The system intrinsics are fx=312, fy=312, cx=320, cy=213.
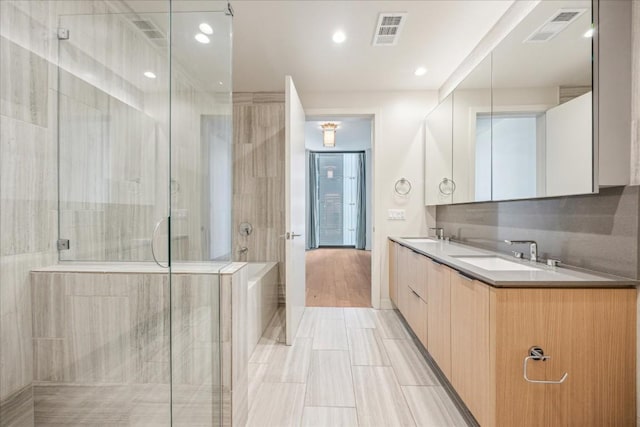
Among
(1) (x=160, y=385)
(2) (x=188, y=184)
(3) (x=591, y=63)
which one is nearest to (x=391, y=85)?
(3) (x=591, y=63)

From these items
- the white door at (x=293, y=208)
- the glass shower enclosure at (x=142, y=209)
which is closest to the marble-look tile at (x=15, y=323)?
the glass shower enclosure at (x=142, y=209)

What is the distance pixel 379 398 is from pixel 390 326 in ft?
3.85

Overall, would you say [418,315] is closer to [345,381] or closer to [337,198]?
[345,381]

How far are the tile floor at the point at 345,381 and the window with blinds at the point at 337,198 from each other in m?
5.66

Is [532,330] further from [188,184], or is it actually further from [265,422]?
[188,184]

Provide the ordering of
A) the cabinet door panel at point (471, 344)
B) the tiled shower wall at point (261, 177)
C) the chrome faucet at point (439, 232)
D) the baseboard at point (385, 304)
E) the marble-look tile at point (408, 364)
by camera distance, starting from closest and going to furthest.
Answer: the cabinet door panel at point (471, 344) → the marble-look tile at point (408, 364) → the chrome faucet at point (439, 232) → the baseboard at point (385, 304) → the tiled shower wall at point (261, 177)

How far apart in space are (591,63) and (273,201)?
2872 mm

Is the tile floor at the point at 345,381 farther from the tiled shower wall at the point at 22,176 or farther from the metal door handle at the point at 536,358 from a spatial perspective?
Answer: the tiled shower wall at the point at 22,176

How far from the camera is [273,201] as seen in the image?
141 inches

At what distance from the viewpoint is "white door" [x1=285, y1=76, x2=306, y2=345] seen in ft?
8.20

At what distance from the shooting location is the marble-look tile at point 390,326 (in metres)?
2.74

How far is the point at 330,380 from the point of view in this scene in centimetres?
202

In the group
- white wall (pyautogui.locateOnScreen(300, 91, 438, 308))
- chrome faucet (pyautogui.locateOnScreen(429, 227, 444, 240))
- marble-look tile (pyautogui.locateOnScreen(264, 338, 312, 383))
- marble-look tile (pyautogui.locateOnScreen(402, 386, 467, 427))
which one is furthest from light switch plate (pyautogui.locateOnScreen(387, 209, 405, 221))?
marble-look tile (pyautogui.locateOnScreen(402, 386, 467, 427))

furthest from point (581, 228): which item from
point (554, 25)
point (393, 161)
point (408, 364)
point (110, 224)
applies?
point (110, 224)
